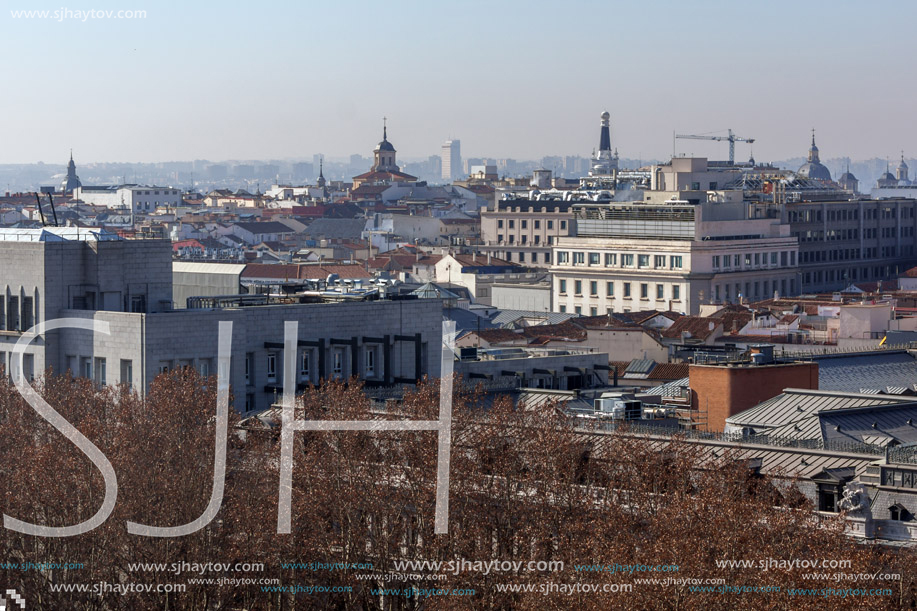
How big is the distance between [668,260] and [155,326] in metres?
62.1

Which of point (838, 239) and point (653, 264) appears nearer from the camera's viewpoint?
point (653, 264)

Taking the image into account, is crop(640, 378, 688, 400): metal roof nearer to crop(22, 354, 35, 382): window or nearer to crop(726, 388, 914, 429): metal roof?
crop(726, 388, 914, 429): metal roof

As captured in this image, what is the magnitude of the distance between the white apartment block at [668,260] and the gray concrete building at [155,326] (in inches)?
2079

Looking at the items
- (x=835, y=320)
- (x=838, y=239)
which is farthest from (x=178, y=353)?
(x=838, y=239)

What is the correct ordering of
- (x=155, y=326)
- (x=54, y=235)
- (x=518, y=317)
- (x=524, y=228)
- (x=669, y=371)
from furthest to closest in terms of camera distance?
(x=524, y=228) → (x=518, y=317) → (x=669, y=371) → (x=54, y=235) → (x=155, y=326)

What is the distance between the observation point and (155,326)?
47562 mm

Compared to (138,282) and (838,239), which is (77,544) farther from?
(838,239)

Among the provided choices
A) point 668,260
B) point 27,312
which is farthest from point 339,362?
point 668,260

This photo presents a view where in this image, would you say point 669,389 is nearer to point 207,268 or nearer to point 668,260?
point 207,268

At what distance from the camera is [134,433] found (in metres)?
38.7

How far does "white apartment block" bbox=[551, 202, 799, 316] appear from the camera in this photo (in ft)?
349

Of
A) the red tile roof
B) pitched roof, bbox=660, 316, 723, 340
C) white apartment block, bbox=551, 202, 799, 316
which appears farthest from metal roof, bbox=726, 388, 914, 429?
white apartment block, bbox=551, 202, 799, 316

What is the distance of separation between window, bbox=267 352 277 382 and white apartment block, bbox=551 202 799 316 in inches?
2174

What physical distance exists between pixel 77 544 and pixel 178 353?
12720 millimetres
